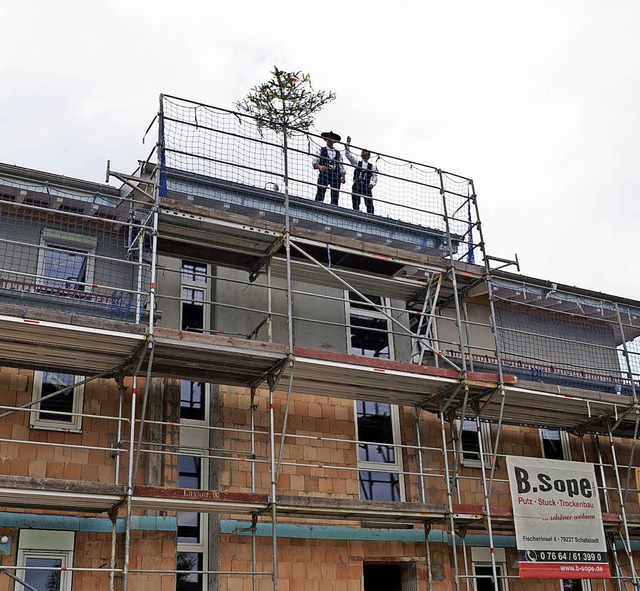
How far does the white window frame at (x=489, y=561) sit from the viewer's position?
15.2 meters

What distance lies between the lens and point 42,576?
38.9 ft

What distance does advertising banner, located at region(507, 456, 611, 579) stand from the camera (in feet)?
47.1

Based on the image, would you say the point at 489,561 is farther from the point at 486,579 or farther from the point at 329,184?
the point at 329,184

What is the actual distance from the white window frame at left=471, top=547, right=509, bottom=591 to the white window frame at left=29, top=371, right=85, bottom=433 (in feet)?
24.1

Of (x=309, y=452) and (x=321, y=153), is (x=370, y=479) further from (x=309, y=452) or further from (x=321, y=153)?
(x=321, y=153)

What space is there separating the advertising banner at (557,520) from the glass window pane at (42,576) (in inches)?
290

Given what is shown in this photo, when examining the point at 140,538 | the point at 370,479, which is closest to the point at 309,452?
the point at 370,479

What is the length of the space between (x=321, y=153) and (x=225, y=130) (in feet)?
6.85

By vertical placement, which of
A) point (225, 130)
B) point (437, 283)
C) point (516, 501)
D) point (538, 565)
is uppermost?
point (225, 130)

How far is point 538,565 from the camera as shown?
46.8 ft

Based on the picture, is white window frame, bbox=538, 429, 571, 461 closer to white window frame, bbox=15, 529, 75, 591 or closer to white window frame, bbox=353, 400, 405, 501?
white window frame, bbox=353, 400, 405, 501

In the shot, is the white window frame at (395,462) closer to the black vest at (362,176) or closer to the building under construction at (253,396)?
the building under construction at (253,396)

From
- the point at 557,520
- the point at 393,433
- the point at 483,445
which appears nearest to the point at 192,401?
the point at 393,433

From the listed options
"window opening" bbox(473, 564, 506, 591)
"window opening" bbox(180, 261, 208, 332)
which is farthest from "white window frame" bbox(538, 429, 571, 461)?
"window opening" bbox(180, 261, 208, 332)
